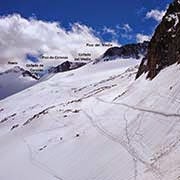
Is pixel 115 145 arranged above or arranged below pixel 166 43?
below

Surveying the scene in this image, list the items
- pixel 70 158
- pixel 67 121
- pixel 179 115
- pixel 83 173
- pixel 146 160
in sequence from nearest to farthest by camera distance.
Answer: pixel 146 160, pixel 179 115, pixel 83 173, pixel 70 158, pixel 67 121

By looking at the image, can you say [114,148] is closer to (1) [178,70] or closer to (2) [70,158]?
(2) [70,158]

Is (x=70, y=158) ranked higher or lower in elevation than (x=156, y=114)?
lower

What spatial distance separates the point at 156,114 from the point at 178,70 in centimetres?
572

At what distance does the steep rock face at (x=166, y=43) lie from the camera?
33344 mm

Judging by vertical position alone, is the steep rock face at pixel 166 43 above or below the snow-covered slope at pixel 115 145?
above

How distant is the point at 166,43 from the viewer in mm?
36750

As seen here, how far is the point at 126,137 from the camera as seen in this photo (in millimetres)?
23016

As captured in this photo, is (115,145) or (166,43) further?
(166,43)

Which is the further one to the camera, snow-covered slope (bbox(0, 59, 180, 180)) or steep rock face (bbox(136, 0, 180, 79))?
steep rock face (bbox(136, 0, 180, 79))

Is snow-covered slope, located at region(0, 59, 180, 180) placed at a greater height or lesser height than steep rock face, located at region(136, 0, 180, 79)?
lesser

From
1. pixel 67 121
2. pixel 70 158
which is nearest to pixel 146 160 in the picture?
pixel 70 158

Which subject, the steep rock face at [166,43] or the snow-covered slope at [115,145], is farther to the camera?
the steep rock face at [166,43]

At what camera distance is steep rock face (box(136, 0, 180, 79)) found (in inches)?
1313
